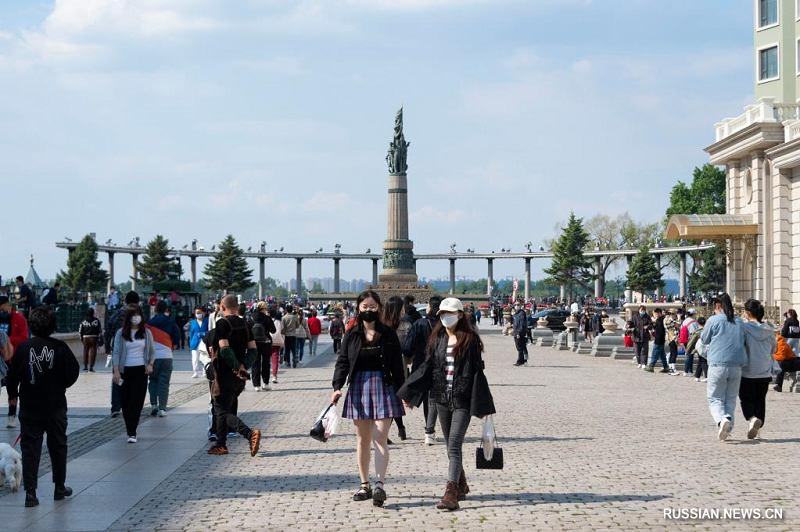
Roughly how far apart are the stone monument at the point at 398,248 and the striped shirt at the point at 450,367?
202ft

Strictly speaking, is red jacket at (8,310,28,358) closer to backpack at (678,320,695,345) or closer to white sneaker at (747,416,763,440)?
white sneaker at (747,416,763,440)

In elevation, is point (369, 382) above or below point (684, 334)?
above

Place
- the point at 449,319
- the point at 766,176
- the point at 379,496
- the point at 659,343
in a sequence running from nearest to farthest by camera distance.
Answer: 1. the point at 379,496
2. the point at 449,319
3. the point at 659,343
4. the point at 766,176

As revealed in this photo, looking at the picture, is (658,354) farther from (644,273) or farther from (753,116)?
(644,273)

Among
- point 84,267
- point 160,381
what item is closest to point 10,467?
point 160,381

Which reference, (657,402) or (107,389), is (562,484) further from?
(107,389)

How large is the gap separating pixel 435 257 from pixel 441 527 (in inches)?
4770

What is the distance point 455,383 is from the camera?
8539 mm

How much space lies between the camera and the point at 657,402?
18.0 metres

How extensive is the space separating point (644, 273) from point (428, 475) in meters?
94.5

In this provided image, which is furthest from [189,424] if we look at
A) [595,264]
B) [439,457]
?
[595,264]

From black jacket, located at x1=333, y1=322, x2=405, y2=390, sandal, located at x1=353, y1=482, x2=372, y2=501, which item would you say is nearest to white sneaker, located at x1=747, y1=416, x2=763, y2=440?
black jacket, located at x1=333, y1=322, x2=405, y2=390

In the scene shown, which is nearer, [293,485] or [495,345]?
[293,485]

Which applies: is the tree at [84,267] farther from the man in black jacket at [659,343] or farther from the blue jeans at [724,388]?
the blue jeans at [724,388]
